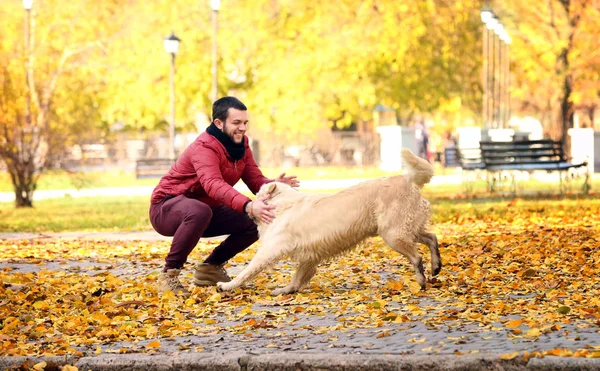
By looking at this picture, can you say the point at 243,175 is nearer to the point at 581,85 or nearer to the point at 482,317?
the point at 482,317

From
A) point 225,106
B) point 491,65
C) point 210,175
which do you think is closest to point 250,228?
point 210,175

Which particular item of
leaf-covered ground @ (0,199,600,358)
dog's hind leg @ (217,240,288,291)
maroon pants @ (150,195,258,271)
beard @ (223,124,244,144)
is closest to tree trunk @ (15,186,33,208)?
leaf-covered ground @ (0,199,600,358)

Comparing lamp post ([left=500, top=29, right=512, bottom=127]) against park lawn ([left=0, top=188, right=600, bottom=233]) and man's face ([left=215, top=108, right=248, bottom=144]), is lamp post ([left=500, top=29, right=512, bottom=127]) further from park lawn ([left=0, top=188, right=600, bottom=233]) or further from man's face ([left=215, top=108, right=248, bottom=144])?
man's face ([left=215, top=108, right=248, bottom=144])

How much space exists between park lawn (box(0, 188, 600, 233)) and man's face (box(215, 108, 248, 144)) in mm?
7564

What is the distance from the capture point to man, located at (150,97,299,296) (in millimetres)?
8789

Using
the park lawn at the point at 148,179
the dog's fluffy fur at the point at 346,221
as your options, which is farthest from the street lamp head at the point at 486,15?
the dog's fluffy fur at the point at 346,221

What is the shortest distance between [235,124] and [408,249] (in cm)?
163

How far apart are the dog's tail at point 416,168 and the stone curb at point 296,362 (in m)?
2.73

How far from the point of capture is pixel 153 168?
35.2 m

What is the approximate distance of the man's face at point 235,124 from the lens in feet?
28.9

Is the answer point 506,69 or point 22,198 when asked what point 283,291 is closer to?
point 22,198

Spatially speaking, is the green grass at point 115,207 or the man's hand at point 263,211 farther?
the green grass at point 115,207

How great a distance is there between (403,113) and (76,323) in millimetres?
42768

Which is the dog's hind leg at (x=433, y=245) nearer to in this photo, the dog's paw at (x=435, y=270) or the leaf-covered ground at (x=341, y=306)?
the dog's paw at (x=435, y=270)
